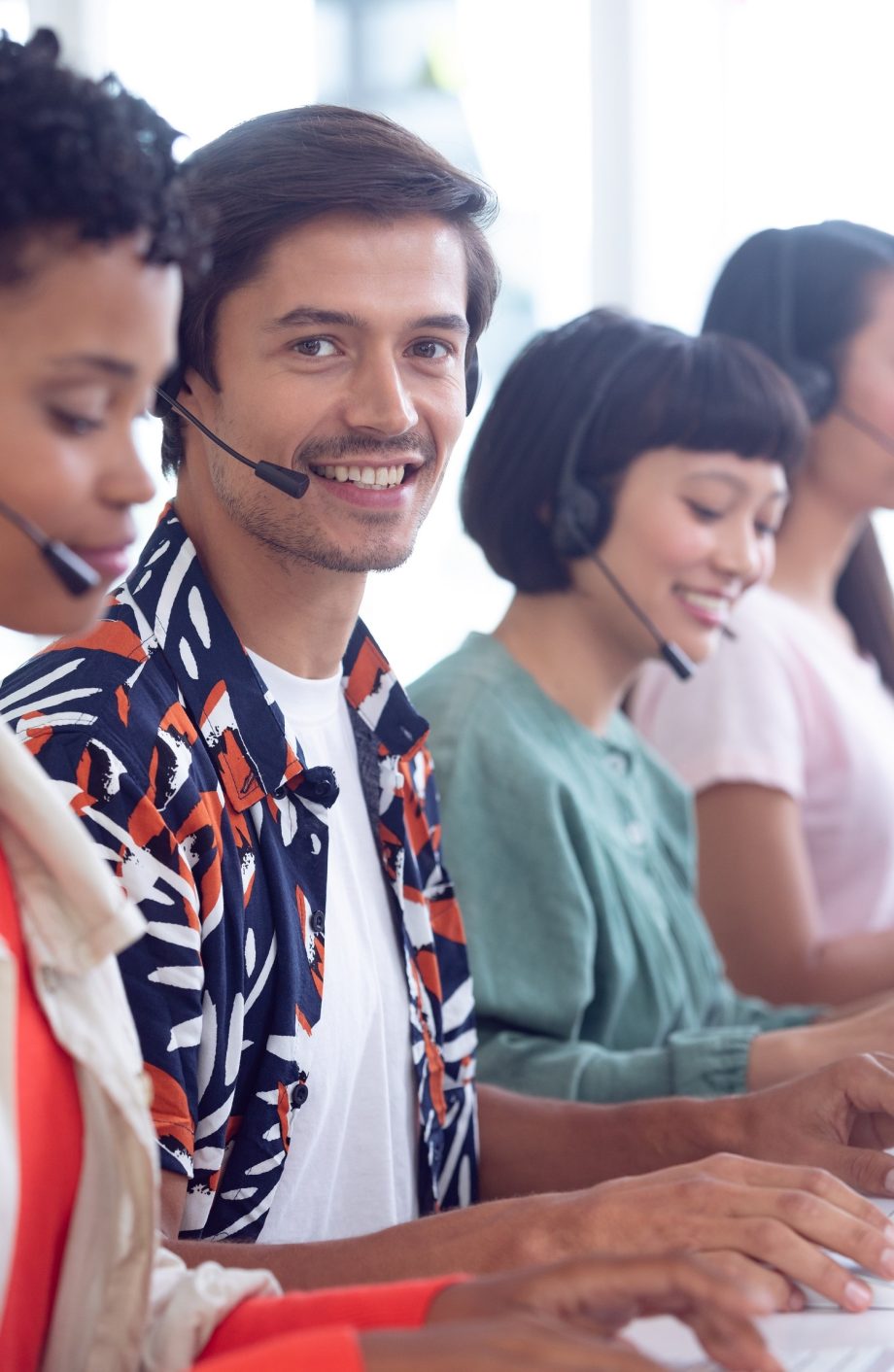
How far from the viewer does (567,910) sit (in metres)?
1.42

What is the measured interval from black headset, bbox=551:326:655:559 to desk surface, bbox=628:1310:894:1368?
93cm

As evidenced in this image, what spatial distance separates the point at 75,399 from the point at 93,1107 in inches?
11.9

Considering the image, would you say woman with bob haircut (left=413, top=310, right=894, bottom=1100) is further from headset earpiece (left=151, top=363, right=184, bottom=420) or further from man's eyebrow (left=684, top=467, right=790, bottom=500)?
headset earpiece (left=151, top=363, right=184, bottom=420)

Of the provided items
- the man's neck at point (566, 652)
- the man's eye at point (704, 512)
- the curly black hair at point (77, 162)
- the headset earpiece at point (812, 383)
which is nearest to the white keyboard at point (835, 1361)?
the curly black hair at point (77, 162)

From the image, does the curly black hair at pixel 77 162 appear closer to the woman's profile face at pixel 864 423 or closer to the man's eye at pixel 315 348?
the man's eye at pixel 315 348

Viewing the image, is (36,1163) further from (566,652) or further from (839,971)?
(839,971)

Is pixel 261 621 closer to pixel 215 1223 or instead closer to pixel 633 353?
pixel 215 1223

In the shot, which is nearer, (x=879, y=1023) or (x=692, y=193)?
(x=879, y=1023)

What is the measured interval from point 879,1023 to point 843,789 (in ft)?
2.17

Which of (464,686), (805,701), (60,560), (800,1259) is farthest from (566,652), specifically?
(60,560)

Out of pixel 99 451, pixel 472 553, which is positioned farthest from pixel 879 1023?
pixel 472 553

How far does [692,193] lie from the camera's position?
9.71 feet

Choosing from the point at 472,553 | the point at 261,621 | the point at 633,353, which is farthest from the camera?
the point at 472,553

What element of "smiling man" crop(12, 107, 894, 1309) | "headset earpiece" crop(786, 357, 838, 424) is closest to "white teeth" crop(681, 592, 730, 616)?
"headset earpiece" crop(786, 357, 838, 424)
